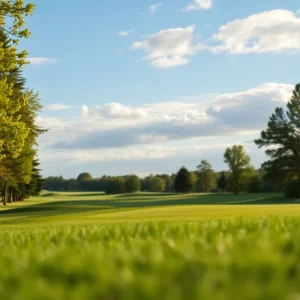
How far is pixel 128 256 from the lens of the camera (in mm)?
2928

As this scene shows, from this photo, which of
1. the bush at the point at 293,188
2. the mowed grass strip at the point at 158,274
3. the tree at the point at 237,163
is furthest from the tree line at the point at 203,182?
the mowed grass strip at the point at 158,274

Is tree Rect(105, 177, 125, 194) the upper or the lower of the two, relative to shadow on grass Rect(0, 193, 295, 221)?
upper

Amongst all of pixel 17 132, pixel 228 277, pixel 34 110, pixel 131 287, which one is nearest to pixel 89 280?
pixel 131 287

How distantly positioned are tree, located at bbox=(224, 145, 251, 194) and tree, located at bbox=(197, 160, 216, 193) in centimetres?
3812

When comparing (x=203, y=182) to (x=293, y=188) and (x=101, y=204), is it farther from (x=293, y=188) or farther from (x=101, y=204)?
(x=101, y=204)

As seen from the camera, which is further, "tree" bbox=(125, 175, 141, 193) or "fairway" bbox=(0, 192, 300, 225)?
"tree" bbox=(125, 175, 141, 193)

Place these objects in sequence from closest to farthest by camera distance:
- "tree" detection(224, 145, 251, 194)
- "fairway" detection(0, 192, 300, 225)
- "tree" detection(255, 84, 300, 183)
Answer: "fairway" detection(0, 192, 300, 225)
"tree" detection(255, 84, 300, 183)
"tree" detection(224, 145, 251, 194)

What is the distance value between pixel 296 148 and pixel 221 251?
75.4 metres

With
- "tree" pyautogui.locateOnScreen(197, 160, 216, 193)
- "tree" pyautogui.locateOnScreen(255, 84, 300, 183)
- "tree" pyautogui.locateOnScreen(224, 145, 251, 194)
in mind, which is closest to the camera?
"tree" pyautogui.locateOnScreen(255, 84, 300, 183)

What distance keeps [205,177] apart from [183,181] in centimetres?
1782

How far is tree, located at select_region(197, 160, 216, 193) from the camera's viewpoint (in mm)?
142750

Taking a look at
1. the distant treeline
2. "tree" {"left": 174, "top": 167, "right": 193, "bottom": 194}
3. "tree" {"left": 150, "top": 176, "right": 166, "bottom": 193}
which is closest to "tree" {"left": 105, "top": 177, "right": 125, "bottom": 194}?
the distant treeline

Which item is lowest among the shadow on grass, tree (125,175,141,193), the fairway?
the shadow on grass

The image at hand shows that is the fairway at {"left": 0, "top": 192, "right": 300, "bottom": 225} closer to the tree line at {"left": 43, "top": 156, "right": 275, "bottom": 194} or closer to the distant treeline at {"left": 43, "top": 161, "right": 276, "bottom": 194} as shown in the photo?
the tree line at {"left": 43, "top": 156, "right": 275, "bottom": 194}
